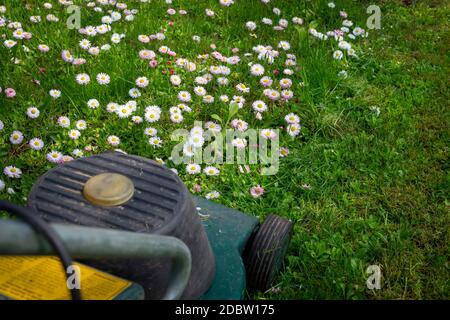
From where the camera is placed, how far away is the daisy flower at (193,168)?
275 cm

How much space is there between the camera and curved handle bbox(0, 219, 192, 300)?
831mm

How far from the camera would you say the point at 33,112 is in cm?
292

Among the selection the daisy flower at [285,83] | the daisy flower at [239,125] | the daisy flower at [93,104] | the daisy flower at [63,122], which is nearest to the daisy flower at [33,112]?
the daisy flower at [63,122]

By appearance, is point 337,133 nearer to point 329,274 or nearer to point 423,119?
point 423,119

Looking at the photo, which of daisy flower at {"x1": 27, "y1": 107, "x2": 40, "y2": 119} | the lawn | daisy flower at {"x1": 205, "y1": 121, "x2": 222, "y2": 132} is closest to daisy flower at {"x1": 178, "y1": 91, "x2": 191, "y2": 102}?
the lawn

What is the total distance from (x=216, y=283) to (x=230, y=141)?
1.21 metres

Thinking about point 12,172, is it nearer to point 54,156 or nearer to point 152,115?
point 54,156

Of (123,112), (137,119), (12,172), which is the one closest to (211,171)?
(137,119)

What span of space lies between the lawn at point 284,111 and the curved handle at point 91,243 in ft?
3.80

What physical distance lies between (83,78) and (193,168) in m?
0.93

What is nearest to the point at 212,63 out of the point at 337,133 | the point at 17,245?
the point at 337,133

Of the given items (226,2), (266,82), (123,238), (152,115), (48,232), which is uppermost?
(48,232)

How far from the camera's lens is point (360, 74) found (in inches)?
144

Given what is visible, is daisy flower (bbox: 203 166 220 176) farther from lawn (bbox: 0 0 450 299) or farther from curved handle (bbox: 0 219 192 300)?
curved handle (bbox: 0 219 192 300)
